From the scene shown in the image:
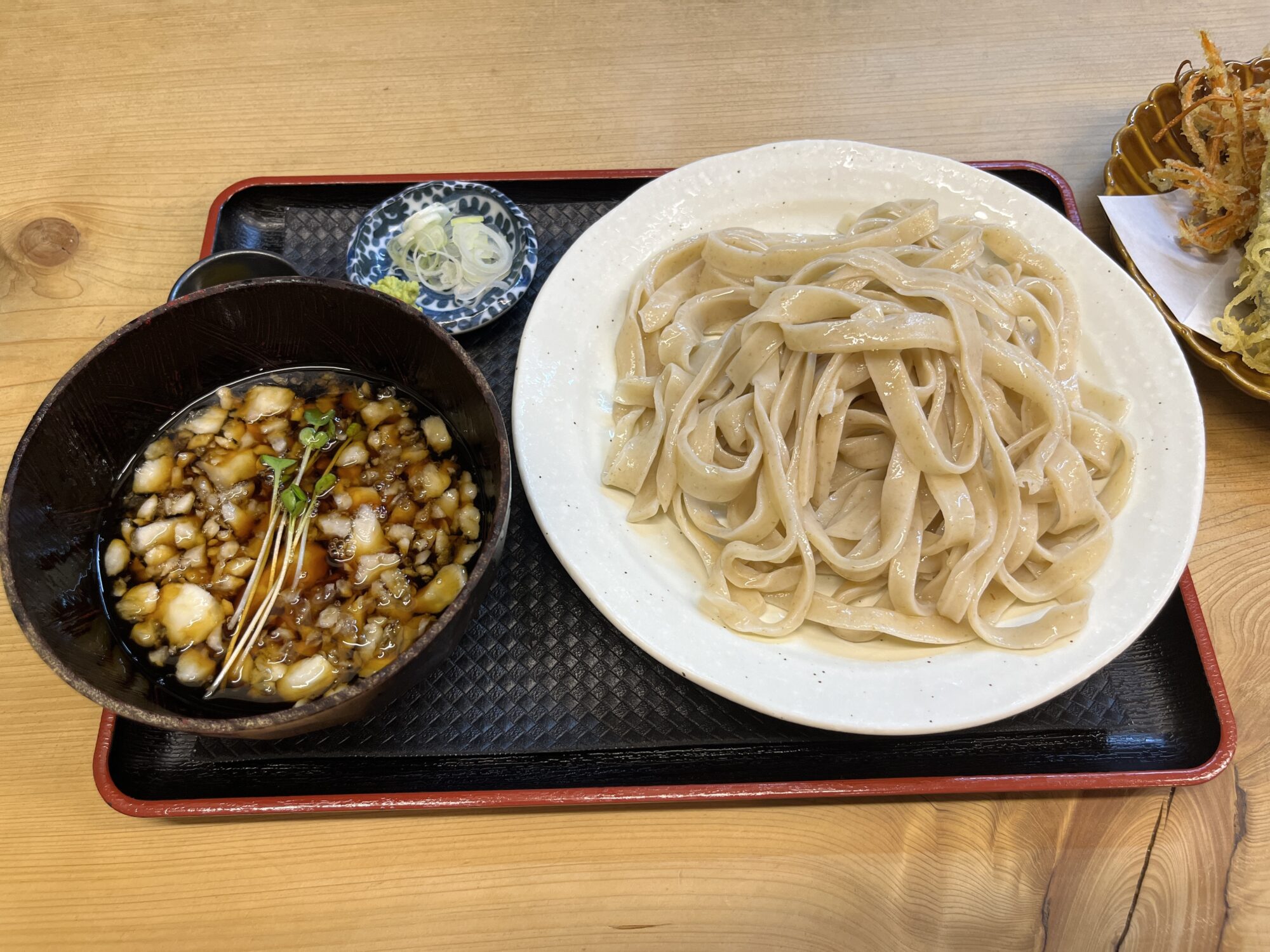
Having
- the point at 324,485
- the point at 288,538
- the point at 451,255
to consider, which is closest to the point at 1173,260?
the point at 451,255

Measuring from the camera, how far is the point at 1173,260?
2.46 meters

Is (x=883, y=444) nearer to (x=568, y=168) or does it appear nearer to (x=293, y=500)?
(x=293, y=500)

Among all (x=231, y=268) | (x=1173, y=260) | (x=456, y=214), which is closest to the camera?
(x=231, y=268)

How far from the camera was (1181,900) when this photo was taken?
1787 millimetres

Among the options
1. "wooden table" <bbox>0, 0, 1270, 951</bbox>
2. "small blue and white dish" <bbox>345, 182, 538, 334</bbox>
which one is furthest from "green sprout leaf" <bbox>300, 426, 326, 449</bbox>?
"wooden table" <bbox>0, 0, 1270, 951</bbox>

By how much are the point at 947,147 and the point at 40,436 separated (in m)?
2.99

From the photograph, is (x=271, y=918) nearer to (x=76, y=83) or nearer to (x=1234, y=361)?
(x=1234, y=361)

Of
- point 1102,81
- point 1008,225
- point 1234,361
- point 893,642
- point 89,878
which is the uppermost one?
A: point 1102,81

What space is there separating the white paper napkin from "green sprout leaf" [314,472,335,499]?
8.08ft

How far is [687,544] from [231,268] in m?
1.56

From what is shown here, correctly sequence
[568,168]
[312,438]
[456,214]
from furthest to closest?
[568,168] → [456,214] → [312,438]

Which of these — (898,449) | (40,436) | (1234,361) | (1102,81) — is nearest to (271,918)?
(40,436)

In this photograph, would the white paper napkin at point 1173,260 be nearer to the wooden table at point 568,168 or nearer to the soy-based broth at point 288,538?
the wooden table at point 568,168

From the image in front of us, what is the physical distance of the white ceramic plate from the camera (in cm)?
173
